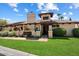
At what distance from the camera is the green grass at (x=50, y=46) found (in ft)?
24.1

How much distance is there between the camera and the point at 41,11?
830 centimetres

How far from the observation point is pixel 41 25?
28.0 feet

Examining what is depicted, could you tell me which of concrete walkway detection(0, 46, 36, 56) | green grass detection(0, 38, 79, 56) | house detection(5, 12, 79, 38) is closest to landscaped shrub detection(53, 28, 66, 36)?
house detection(5, 12, 79, 38)

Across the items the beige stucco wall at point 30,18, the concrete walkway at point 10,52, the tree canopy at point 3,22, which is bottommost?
the concrete walkway at point 10,52

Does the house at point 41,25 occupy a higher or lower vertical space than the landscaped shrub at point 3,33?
higher

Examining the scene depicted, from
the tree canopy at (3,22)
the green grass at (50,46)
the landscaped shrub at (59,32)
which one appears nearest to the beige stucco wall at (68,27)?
the landscaped shrub at (59,32)

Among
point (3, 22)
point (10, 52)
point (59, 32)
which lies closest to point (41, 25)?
point (59, 32)

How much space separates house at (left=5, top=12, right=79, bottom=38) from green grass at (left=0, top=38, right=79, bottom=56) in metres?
0.42

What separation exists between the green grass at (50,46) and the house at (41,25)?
1.36 ft

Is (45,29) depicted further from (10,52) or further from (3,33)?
(10,52)

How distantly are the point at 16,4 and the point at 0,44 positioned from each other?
195 centimetres

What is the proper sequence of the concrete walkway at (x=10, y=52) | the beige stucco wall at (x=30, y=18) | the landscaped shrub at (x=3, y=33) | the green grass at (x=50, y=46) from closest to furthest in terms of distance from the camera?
the concrete walkway at (x=10, y=52), the green grass at (x=50, y=46), the beige stucco wall at (x=30, y=18), the landscaped shrub at (x=3, y=33)

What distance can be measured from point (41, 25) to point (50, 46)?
1.17 m

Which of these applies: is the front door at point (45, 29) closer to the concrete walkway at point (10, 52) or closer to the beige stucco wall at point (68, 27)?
the beige stucco wall at point (68, 27)
